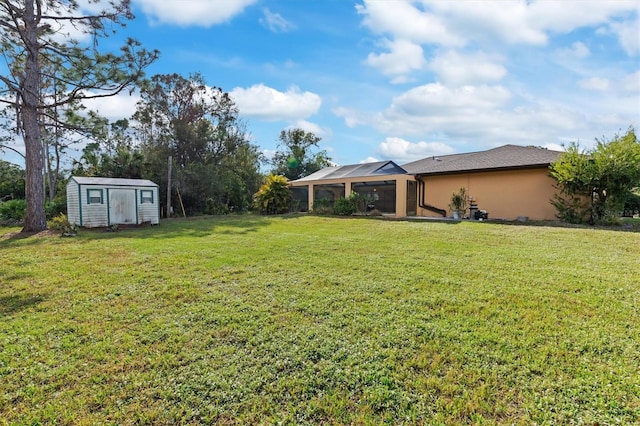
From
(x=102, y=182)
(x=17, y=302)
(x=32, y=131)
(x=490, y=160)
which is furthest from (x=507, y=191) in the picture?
(x=32, y=131)

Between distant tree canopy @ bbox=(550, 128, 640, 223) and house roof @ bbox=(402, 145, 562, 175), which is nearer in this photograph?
distant tree canopy @ bbox=(550, 128, 640, 223)

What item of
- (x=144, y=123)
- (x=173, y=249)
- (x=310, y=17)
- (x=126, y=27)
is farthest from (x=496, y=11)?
(x=144, y=123)

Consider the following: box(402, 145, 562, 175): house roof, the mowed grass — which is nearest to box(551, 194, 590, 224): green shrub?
box(402, 145, 562, 175): house roof

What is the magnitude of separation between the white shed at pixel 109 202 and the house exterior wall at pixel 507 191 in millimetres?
13269

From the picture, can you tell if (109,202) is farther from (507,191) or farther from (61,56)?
(507,191)

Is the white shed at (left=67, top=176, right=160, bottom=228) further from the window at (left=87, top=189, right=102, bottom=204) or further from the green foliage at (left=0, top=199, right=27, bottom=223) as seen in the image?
the green foliage at (left=0, top=199, right=27, bottom=223)

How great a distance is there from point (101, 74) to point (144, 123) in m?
10.6

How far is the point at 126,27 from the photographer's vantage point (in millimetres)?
10648

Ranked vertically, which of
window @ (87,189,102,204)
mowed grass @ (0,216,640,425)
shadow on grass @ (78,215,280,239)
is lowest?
mowed grass @ (0,216,640,425)

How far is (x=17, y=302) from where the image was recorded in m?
3.83

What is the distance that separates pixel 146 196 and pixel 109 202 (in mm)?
1377

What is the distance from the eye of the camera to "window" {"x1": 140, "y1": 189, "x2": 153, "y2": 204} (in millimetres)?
12781

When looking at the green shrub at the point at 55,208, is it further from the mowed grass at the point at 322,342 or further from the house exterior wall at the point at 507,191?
the house exterior wall at the point at 507,191

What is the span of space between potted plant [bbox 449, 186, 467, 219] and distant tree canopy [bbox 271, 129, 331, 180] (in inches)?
753
